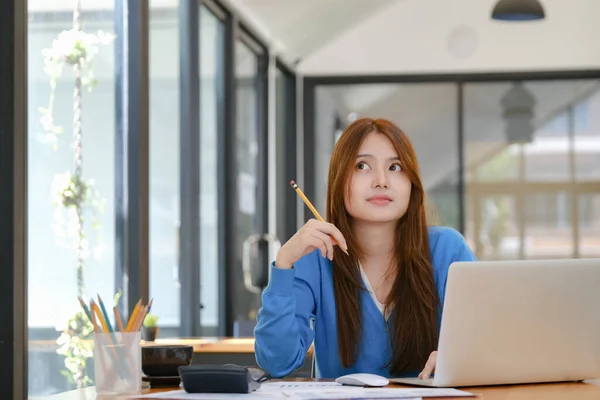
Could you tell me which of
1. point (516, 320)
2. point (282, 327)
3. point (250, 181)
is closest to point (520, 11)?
point (250, 181)

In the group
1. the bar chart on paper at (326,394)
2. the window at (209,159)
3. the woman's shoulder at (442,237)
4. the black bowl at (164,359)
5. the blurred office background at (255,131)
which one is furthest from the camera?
the window at (209,159)

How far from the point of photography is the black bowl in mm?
1998

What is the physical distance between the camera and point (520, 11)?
5.73 metres

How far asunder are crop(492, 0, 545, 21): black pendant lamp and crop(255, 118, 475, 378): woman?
3.67 m

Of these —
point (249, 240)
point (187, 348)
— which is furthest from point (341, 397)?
point (249, 240)

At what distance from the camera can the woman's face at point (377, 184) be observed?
222 cm

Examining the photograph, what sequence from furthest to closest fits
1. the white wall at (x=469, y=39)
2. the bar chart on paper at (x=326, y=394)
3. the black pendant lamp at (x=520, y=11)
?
the white wall at (x=469, y=39) < the black pendant lamp at (x=520, y=11) < the bar chart on paper at (x=326, y=394)

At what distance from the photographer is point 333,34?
25.8ft

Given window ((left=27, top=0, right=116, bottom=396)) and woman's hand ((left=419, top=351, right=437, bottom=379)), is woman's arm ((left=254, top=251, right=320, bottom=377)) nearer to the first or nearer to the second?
woman's hand ((left=419, top=351, right=437, bottom=379))

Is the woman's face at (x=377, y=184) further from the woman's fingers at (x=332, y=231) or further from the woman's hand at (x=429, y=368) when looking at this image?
the woman's hand at (x=429, y=368)

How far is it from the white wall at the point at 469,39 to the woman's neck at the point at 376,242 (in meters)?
5.77

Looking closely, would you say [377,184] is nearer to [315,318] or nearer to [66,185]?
[315,318]

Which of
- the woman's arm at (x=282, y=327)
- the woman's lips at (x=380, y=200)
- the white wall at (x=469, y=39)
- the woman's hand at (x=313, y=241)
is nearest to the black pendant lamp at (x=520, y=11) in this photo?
the white wall at (x=469, y=39)

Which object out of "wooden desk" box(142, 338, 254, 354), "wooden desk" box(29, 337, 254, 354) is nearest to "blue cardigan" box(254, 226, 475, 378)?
"wooden desk" box(29, 337, 254, 354)
